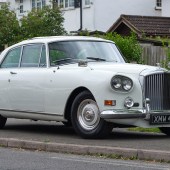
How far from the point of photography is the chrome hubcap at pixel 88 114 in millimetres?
11867

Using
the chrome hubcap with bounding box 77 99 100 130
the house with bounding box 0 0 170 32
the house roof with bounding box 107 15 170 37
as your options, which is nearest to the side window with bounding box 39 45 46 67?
the chrome hubcap with bounding box 77 99 100 130

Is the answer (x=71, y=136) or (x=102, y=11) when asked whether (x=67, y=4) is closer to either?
(x=102, y=11)

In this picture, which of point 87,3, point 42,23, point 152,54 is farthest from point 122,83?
point 87,3

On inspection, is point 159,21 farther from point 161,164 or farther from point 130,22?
point 161,164

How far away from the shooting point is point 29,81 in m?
13.2

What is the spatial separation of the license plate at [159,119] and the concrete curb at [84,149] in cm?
157

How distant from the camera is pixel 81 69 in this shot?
12141mm

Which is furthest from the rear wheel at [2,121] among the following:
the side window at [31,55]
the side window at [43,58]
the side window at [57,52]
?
the side window at [57,52]

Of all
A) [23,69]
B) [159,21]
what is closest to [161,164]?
[23,69]

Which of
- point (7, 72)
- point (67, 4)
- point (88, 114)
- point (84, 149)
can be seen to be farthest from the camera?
point (67, 4)

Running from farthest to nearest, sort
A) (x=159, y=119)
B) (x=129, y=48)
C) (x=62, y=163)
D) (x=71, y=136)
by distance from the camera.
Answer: (x=129, y=48) → (x=71, y=136) → (x=159, y=119) → (x=62, y=163)

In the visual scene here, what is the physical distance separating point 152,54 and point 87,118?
43.5 feet

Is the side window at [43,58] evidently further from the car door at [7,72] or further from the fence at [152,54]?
the fence at [152,54]

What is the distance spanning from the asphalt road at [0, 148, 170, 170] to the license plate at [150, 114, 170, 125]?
1826mm
